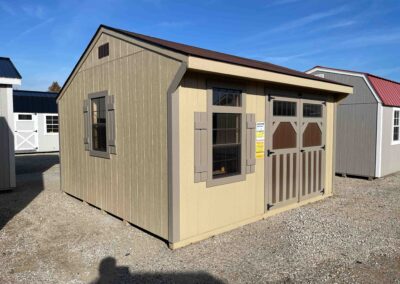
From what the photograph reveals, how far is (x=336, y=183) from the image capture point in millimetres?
8602

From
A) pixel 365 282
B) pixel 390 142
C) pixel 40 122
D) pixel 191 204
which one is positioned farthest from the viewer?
pixel 40 122

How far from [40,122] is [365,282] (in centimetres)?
1724

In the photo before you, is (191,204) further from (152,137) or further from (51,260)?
(51,260)

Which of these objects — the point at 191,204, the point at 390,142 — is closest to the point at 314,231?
the point at 191,204

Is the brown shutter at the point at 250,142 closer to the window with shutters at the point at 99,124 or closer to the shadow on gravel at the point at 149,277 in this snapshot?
the shadow on gravel at the point at 149,277

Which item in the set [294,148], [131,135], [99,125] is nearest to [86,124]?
[99,125]

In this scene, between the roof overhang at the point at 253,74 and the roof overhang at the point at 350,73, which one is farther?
the roof overhang at the point at 350,73

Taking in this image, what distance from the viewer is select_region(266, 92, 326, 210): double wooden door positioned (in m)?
5.39

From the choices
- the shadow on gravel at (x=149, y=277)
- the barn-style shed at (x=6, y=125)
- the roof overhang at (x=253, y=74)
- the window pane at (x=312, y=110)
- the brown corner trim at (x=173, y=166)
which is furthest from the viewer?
the barn-style shed at (x=6, y=125)

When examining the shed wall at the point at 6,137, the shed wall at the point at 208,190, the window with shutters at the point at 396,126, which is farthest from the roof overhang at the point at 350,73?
the shed wall at the point at 6,137

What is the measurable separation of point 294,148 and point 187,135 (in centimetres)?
266

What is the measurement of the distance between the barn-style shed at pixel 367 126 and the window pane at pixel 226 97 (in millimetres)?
6291

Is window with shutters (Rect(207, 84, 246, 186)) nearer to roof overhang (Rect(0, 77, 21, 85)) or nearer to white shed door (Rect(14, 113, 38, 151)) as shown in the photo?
roof overhang (Rect(0, 77, 21, 85))

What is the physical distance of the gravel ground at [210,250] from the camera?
335 centimetres
